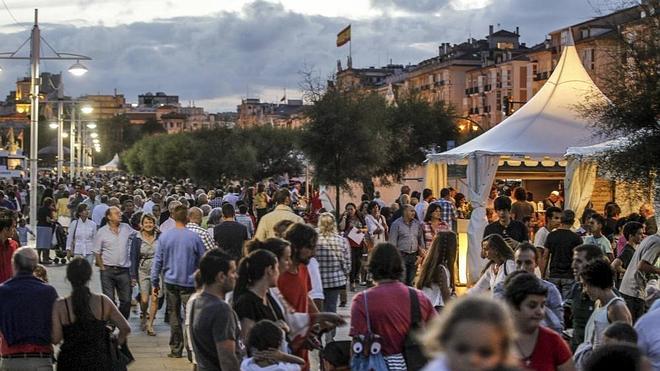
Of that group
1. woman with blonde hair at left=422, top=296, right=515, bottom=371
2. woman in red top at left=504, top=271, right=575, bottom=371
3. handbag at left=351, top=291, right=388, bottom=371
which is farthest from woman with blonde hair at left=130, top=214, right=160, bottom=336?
woman with blonde hair at left=422, top=296, right=515, bottom=371

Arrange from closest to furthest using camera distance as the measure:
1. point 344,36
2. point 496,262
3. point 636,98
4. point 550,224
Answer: point 496,262 → point 550,224 → point 636,98 → point 344,36

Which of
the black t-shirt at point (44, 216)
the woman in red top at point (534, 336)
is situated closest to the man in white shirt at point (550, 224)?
the woman in red top at point (534, 336)

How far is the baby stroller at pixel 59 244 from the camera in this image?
2461cm

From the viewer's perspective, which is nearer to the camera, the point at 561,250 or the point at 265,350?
the point at 265,350

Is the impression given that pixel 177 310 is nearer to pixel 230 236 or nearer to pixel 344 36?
pixel 230 236

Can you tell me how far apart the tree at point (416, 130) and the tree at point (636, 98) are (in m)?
29.0

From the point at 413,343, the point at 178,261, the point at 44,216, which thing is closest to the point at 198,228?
the point at 178,261

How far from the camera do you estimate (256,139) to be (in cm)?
6619

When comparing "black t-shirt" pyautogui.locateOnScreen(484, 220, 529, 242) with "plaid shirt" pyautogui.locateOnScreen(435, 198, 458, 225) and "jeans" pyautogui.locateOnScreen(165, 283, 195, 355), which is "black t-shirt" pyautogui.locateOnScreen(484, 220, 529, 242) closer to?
"jeans" pyautogui.locateOnScreen(165, 283, 195, 355)

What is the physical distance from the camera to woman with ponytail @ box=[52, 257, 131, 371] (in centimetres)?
709

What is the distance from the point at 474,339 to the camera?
290cm

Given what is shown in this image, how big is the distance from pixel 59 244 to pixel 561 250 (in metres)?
15.0

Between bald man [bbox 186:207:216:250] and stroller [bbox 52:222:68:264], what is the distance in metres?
11.8

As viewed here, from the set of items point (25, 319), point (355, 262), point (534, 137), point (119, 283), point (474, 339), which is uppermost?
point (534, 137)
